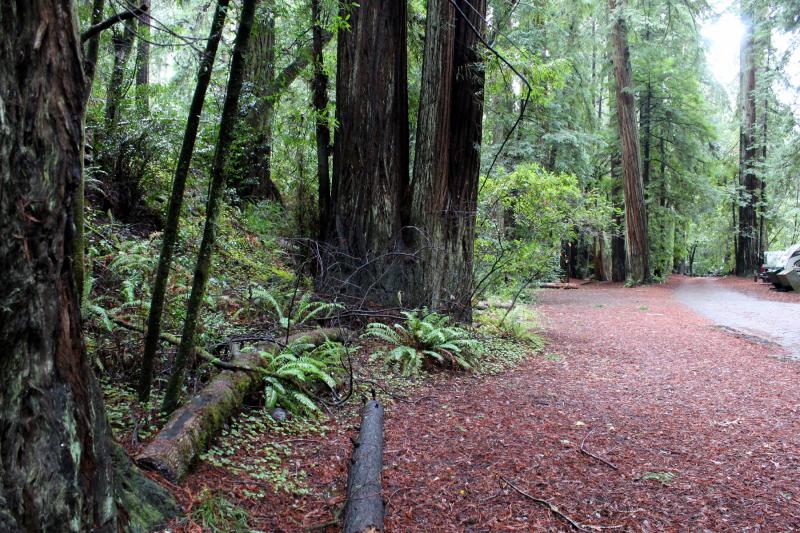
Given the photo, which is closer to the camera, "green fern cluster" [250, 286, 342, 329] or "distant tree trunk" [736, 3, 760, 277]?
"green fern cluster" [250, 286, 342, 329]

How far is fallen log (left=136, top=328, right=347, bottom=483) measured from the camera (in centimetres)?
290

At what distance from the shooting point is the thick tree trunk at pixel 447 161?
796 cm

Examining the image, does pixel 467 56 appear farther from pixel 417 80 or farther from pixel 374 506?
pixel 374 506

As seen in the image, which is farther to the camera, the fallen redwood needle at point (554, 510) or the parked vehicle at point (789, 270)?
the parked vehicle at point (789, 270)

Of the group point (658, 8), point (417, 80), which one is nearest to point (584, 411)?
point (417, 80)

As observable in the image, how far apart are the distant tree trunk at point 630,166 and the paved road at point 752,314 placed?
10.5ft

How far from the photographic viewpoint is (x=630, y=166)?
21.0 m

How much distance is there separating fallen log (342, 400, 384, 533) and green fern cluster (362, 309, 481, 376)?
5.92ft

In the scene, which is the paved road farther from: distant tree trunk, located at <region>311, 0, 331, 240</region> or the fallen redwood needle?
distant tree trunk, located at <region>311, 0, 331, 240</region>


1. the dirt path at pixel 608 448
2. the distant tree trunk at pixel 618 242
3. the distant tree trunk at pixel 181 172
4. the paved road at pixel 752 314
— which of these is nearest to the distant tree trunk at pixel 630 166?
the paved road at pixel 752 314

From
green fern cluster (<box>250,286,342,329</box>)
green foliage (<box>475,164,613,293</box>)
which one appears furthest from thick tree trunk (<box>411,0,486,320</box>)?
green fern cluster (<box>250,286,342,329</box>)

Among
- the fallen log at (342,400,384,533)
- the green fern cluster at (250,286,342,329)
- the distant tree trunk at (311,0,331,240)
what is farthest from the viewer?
the distant tree trunk at (311,0,331,240)

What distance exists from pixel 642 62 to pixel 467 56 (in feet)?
58.6

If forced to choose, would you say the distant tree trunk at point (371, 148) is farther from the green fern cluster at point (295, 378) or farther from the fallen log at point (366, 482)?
the fallen log at point (366, 482)
